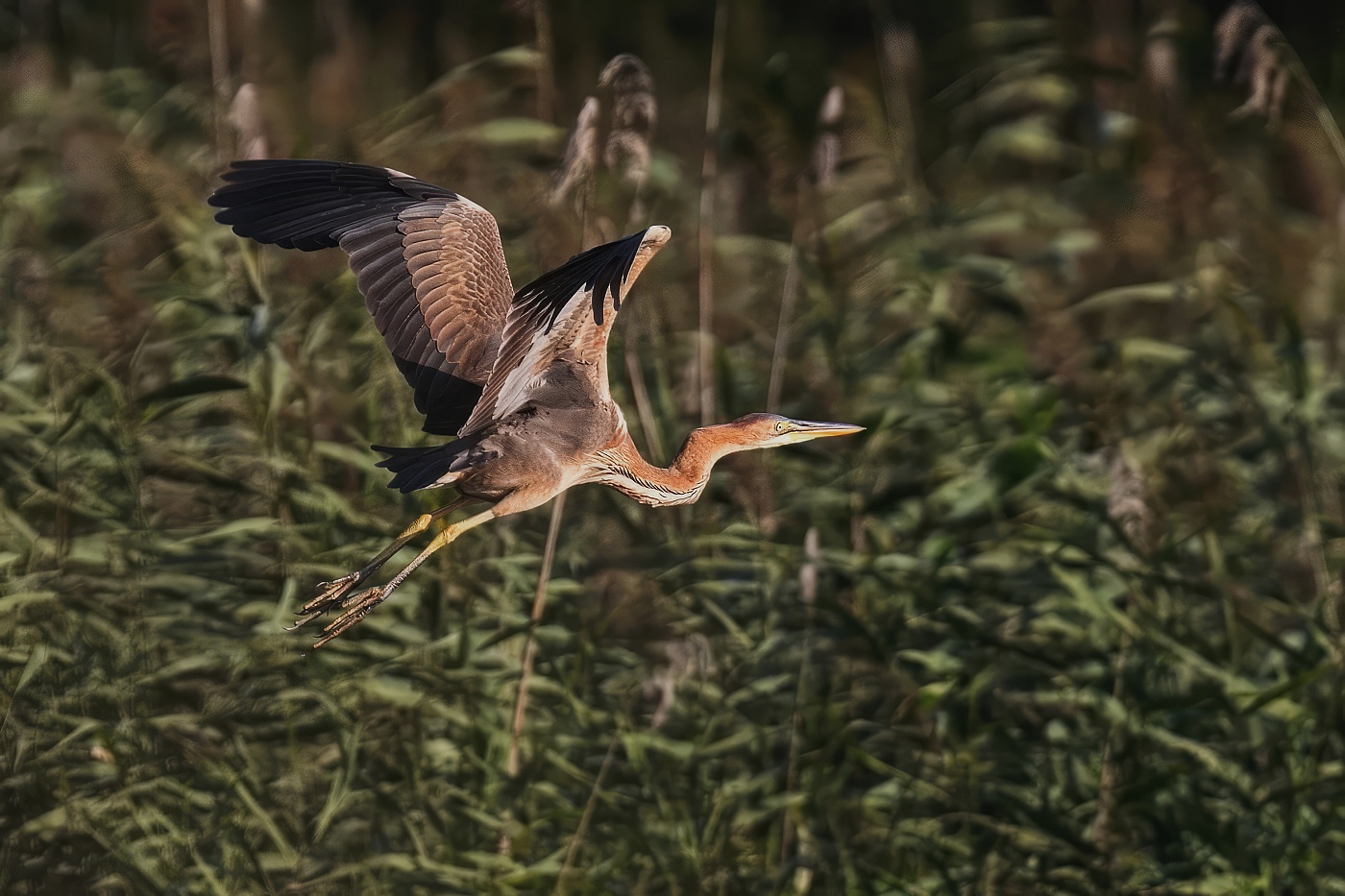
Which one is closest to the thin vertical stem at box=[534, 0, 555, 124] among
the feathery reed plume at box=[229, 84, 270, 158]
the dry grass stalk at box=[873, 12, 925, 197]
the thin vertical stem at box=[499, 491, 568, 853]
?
the feathery reed plume at box=[229, 84, 270, 158]

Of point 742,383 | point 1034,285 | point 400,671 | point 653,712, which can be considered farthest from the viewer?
point 1034,285

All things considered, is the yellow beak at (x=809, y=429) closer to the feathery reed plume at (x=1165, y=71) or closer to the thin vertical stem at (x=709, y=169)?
the thin vertical stem at (x=709, y=169)

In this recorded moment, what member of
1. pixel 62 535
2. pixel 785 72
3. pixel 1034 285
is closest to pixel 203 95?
pixel 62 535

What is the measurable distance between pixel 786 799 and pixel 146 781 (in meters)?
1.37

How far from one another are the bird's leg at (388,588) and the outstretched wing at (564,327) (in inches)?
5.7

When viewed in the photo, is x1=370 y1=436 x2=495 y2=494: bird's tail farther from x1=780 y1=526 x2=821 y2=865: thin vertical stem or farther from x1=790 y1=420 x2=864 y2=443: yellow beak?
x1=780 y1=526 x2=821 y2=865: thin vertical stem

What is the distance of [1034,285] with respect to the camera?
6.07 metres

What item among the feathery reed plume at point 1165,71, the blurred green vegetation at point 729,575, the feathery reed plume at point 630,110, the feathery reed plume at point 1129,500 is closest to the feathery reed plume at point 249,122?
the blurred green vegetation at point 729,575

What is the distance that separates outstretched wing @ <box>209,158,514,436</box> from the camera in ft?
9.99

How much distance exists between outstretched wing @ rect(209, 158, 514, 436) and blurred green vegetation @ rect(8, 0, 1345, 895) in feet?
2.44

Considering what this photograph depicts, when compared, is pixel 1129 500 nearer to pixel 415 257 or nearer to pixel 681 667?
pixel 681 667

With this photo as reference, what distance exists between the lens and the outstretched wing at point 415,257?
3.04 metres

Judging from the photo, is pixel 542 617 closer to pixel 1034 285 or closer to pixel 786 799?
pixel 786 799

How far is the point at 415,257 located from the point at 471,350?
0.19 meters
